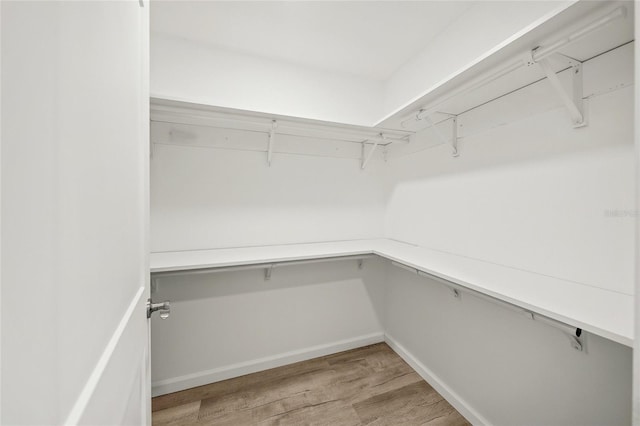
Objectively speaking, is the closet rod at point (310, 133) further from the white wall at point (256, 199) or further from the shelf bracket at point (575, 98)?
the shelf bracket at point (575, 98)

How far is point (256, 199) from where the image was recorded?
176 cm

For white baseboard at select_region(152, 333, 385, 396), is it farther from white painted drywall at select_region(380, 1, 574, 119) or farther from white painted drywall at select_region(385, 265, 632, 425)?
white painted drywall at select_region(380, 1, 574, 119)

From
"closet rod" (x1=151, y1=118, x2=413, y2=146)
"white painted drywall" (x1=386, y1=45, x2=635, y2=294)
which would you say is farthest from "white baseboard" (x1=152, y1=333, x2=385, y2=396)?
"closet rod" (x1=151, y1=118, x2=413, y2=146)

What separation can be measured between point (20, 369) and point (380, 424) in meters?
1.66

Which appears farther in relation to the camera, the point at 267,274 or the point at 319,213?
the point at 319,213

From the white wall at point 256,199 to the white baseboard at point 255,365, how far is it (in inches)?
33.8

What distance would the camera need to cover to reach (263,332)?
1785 mm

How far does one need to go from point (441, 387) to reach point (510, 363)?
534 millimetres

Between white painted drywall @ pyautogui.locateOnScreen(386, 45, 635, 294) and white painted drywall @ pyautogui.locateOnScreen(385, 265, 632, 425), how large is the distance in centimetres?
30

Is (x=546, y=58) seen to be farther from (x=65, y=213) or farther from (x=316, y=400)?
(x=316, y=400)

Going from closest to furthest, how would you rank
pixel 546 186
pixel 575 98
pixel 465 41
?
pixel 575 98, pixel 546 186, pixel 465 41

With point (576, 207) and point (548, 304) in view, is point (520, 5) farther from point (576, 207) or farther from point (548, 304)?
point (548, 304)

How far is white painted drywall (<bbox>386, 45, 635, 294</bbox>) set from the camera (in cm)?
87

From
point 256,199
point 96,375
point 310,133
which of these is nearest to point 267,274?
point 256,199
